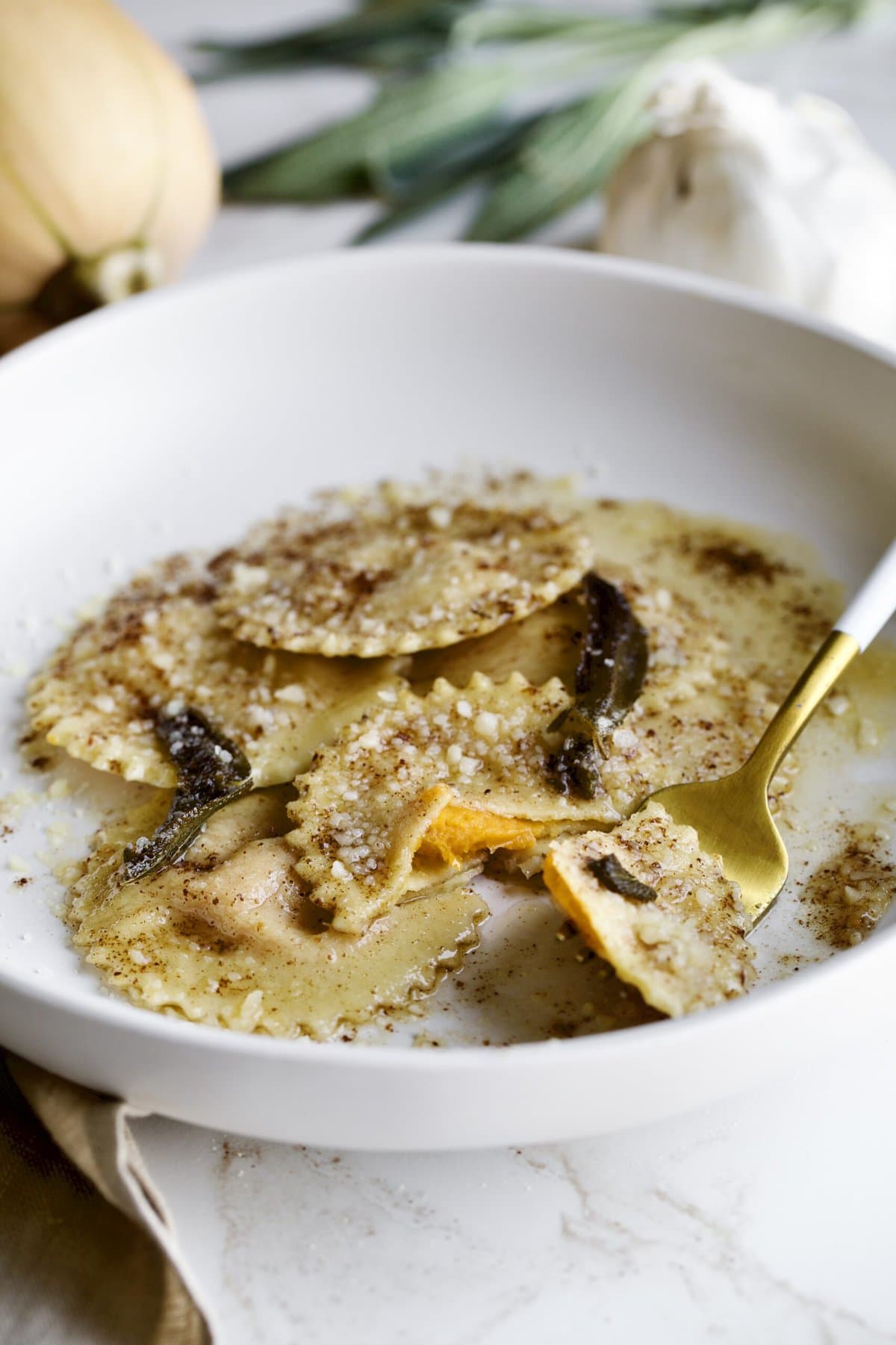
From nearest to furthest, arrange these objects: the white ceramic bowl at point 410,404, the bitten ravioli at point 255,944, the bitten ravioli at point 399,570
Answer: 1. the bitten ravioli at point 255,944
2. the bitten ravioli at point 399,570
3. the white ceramic bowl at point 410,404

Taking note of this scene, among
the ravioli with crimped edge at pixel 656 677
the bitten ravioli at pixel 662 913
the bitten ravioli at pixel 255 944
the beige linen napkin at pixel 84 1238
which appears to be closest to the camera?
the beige linen napkin at pixel 84 1238

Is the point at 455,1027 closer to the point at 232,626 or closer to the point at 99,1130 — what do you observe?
the point at 99,1130

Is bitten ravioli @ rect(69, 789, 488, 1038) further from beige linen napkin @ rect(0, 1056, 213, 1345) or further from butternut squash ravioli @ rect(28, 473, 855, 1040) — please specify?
beige linen napkin @ rect(0, 1056, 213, 1345)

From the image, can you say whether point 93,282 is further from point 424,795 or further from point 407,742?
point 424,795

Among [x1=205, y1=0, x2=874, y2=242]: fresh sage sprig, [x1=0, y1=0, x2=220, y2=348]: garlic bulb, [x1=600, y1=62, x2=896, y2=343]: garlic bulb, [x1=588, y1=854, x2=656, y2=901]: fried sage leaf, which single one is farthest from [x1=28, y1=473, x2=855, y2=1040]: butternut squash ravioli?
[x1=205, y1=0, x2=874, y2=242]: fresh sage sprig

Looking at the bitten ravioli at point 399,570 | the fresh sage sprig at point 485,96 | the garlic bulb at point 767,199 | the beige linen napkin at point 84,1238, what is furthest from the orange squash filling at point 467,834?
the fresh sage sprig at point 485,96

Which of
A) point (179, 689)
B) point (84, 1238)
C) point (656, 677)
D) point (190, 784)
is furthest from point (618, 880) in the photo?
point (179, 689)

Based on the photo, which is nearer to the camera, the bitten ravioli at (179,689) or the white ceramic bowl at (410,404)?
the bitten ravioli at (179,689)

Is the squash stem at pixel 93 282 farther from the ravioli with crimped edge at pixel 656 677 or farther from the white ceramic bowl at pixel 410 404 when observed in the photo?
the ravioli with crimped edge at pixel 656 677
